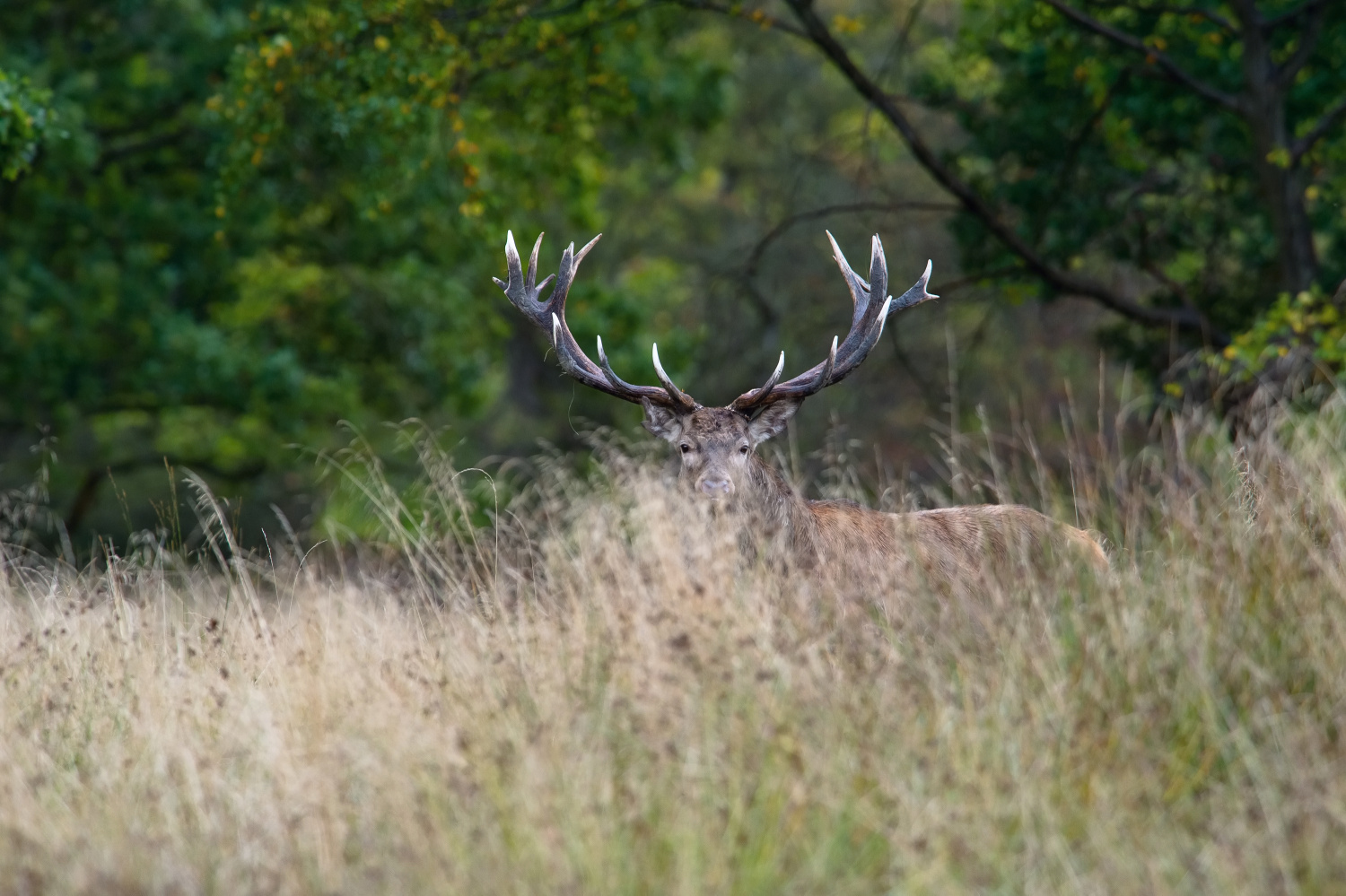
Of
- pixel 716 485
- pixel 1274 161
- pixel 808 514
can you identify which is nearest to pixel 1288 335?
pixel 1274 161

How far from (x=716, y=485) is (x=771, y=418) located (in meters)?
0.82

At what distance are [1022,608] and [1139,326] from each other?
35.9 feet

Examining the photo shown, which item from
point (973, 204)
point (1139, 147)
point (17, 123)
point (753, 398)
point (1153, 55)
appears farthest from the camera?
point (1139, 147)

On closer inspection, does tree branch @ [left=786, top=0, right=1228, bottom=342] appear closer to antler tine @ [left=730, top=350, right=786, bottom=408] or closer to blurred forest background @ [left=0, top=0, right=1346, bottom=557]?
blurred forest background @ [left=0, top=0, right=1346, bottom=557]

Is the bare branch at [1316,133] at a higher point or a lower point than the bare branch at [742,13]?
lower

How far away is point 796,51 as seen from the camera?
87.7ft

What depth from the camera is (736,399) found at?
25.8ft

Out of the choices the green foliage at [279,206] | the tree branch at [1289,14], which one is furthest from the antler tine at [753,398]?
the tree branch at [1289,14]

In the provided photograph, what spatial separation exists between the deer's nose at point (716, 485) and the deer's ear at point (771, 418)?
577 millimetres

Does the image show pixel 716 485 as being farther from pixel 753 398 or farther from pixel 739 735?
pixel 739 735

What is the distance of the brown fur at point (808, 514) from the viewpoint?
7.25 metres

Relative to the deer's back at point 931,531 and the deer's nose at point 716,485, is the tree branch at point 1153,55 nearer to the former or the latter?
the deer's back at point 931,531

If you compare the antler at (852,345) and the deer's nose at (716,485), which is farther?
the antler at (852,345)

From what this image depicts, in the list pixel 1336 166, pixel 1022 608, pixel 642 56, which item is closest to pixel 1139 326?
pixel 1336 166
